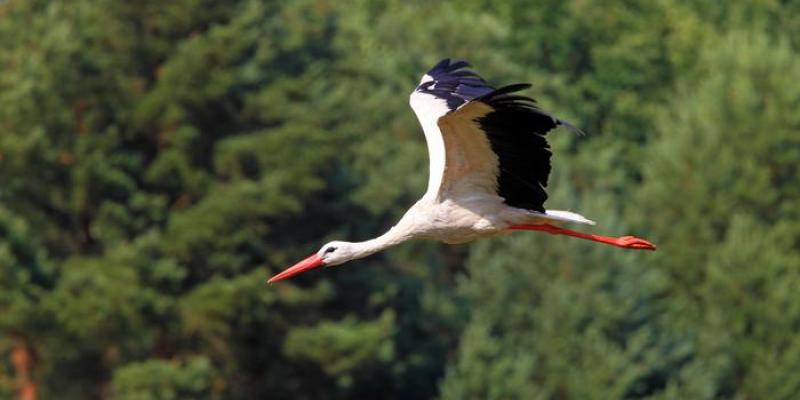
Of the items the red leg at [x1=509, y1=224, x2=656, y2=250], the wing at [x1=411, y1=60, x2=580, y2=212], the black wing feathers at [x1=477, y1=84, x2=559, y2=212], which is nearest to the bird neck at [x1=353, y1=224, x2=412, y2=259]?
the wing at [x1=411, y1=60, x2=580, y2=212]

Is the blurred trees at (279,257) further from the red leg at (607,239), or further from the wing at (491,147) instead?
the wing at (491,147)

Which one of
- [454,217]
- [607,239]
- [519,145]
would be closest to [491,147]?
[519,145]

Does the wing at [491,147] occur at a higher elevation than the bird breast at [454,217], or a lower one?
higher

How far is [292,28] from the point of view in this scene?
113 ft

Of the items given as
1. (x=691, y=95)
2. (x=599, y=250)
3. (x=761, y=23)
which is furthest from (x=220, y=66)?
(x=761, y=23)

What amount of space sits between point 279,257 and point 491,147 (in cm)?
1724

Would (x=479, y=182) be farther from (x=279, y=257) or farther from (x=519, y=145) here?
(x=279, y=257)

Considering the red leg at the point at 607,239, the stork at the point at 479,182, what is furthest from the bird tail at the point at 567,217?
the red leg at the point at 607,239

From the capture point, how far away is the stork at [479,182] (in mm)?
12938

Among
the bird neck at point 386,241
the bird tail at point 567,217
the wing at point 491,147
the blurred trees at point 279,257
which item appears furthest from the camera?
the blurred trees at point 279,257

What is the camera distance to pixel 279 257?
3031 centimetres

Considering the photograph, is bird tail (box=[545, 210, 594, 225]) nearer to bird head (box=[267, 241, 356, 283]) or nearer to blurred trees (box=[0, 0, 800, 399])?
bird head (box=[267, 241, 356, 283])

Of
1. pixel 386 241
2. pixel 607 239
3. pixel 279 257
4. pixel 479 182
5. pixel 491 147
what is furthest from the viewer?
pixel 279 257

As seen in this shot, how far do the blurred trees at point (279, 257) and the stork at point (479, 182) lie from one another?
14.8m
